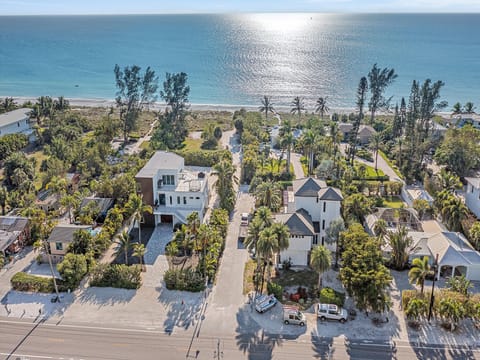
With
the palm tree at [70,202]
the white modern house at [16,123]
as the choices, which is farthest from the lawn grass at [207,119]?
the palm tree at [70,202]

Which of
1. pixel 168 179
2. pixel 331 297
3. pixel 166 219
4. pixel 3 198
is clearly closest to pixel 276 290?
pixel 331 297

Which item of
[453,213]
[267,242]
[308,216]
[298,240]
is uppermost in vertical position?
[453,213]

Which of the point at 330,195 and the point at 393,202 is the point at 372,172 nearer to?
the point at 393,202

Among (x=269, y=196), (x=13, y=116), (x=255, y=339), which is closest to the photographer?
(x=255, y=339)

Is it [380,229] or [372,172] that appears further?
[372,172]


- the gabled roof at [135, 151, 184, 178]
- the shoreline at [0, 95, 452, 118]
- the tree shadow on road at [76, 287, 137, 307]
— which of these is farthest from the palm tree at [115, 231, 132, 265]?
the shoreline at [0, 95, 452, 118]

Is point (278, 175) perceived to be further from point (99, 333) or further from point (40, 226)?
point (99, 333)

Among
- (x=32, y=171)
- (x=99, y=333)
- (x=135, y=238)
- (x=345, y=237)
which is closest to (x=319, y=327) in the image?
(x=345, y=237)

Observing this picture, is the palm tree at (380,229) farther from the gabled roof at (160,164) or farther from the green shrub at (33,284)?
the green shrub at (33,284)
